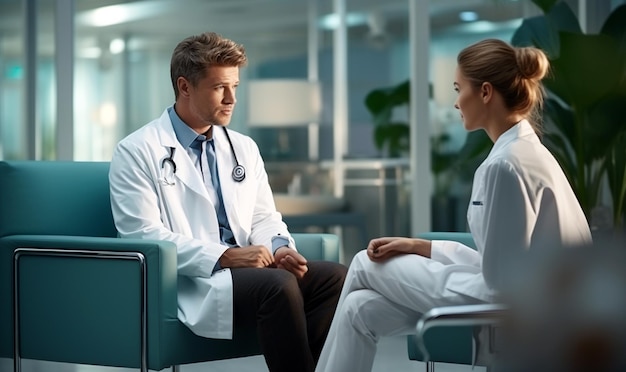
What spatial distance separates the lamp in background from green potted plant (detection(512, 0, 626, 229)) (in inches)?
47.3

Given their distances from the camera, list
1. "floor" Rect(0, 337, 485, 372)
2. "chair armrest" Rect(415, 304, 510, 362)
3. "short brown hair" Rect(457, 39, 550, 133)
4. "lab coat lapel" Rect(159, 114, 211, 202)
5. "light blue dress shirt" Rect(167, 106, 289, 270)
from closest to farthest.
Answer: "chair armrest" Rect(415, 304, 510, 362), "short brown hair" Rect(457, 39, 550, 133), "lab coat lapel" Rect(159, 114, 211, 202), "light blue dress shirt" Rect(167, 106, 289, 270), "floor" Rect(0, 337, 485, 372)

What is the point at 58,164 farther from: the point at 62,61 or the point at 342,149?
the point at 342,149

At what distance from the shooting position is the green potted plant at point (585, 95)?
509 cm

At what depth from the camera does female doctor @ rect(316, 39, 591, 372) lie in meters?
2.09

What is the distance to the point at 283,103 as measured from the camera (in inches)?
212

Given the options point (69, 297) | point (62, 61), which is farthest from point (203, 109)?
point (62, 61)

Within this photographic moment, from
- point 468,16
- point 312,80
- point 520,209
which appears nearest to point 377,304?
point 520,209

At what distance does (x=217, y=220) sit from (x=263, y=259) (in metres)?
0.26

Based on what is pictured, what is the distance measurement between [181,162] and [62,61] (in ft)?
7.97

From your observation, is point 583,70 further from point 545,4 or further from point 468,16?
point 468,16

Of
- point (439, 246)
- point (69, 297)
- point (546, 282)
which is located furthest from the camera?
point (69, 297)

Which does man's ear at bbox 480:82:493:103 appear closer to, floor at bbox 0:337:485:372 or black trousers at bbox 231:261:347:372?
black trousers at bbox 231:261:347:372

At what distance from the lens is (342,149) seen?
546 cm

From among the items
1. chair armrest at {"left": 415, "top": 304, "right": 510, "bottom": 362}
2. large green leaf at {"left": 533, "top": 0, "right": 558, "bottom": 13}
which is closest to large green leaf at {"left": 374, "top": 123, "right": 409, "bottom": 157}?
large green leaf at {"left": 533, "top": 0, "right": 558, "bottom": 13}
